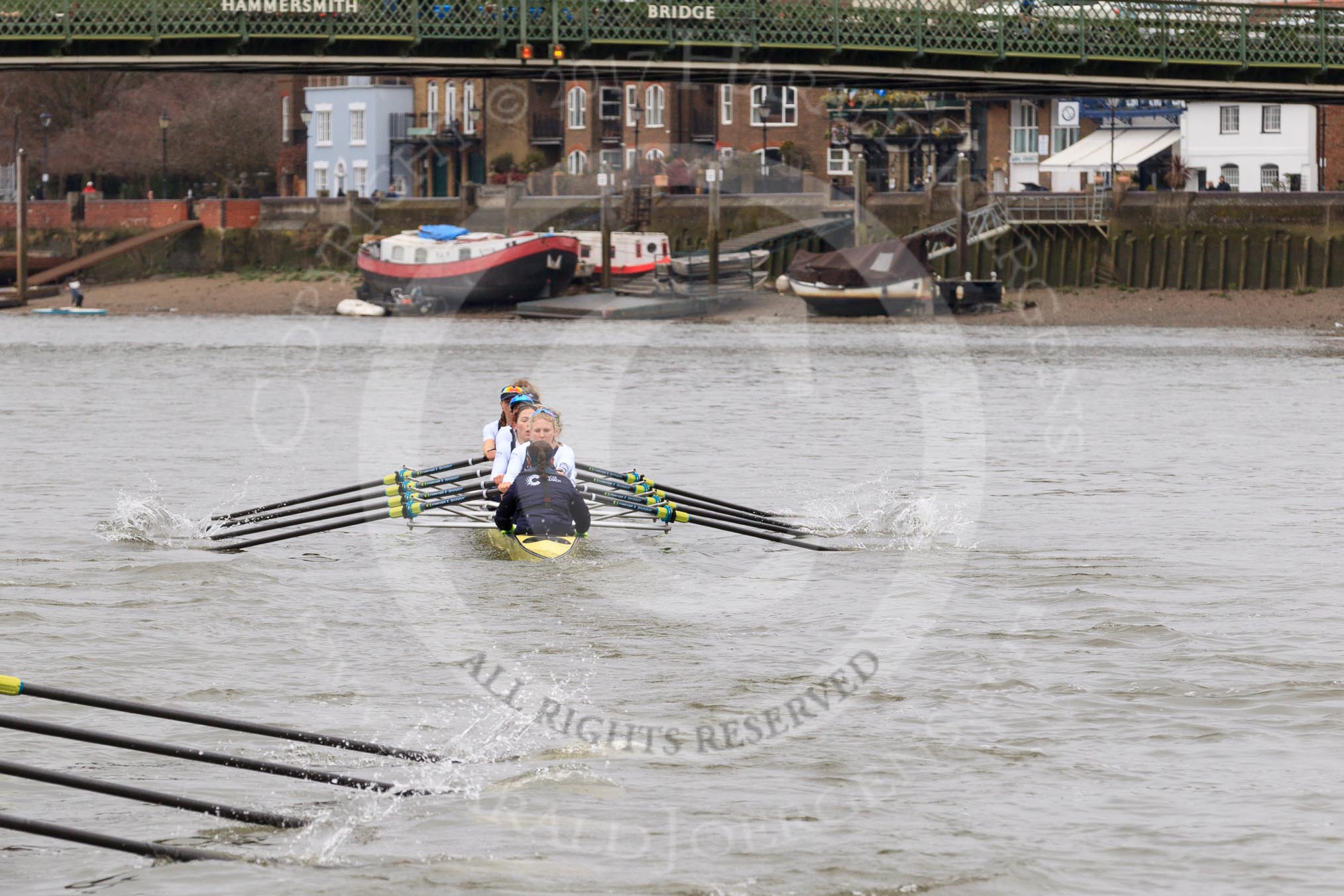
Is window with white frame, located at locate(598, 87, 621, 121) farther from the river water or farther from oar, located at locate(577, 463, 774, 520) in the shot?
oar, located at locate(577, 463, 774, 520)

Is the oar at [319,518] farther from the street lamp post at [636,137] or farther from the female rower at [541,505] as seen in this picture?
the street lamp post at [636,137]

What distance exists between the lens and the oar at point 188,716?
9742mm

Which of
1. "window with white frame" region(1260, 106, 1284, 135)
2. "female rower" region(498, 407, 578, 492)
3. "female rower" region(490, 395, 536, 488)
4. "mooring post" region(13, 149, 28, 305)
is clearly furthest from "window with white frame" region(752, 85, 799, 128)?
"female rower" region(498, 407, 578, 492)

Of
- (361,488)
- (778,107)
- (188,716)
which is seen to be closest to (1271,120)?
(778,107)

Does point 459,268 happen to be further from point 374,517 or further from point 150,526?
point 374,517

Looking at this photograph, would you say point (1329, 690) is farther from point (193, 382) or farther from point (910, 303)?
point (910, 303)

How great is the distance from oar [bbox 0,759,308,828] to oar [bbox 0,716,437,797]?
197 mm

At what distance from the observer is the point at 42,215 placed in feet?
309

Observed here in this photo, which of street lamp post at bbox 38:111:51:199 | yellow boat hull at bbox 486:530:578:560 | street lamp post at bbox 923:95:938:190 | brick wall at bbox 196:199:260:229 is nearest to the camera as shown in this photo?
yellow boat hull at bbox 486:530:578:560

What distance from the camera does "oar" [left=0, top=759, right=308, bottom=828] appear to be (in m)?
9.30

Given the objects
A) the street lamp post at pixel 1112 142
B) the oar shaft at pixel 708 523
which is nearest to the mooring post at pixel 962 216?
the street lamp post at pixel 1112 142

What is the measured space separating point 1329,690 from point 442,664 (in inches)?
262

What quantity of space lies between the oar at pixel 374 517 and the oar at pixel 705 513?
1334 millimetres

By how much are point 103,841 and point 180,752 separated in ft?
1.94
